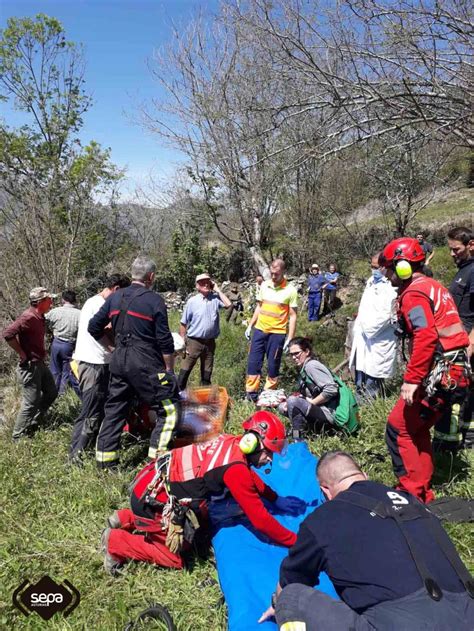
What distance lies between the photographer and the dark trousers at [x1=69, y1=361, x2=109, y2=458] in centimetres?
429

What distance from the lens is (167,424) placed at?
150 inches

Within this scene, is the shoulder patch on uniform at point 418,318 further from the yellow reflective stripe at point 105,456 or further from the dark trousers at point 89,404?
the dark trousers at point 89,404

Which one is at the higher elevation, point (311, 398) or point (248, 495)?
point (248, 495)

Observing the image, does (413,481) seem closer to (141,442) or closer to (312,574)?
(312,574)

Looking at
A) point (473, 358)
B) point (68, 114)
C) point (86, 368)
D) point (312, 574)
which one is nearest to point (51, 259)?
point (86, 368)

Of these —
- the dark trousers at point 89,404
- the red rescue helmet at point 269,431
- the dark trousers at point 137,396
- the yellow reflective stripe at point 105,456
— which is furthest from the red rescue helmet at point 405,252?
the dark trousers at point 89,404

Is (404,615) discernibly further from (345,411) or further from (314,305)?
(314,305)

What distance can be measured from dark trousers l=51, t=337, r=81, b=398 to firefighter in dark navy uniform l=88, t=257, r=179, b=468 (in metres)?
2.18

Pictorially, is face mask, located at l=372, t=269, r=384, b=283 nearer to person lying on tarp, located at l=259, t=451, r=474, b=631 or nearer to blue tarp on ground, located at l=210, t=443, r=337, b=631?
blue tarp on ground, located at l=210, t=443, r=337, b=631

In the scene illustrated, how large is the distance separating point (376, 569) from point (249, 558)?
1.30 m

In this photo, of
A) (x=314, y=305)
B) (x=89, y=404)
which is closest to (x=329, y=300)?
(x=314, y=305)

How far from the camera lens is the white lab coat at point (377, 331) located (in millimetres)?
4602

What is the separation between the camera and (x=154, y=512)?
2785 millimetres
